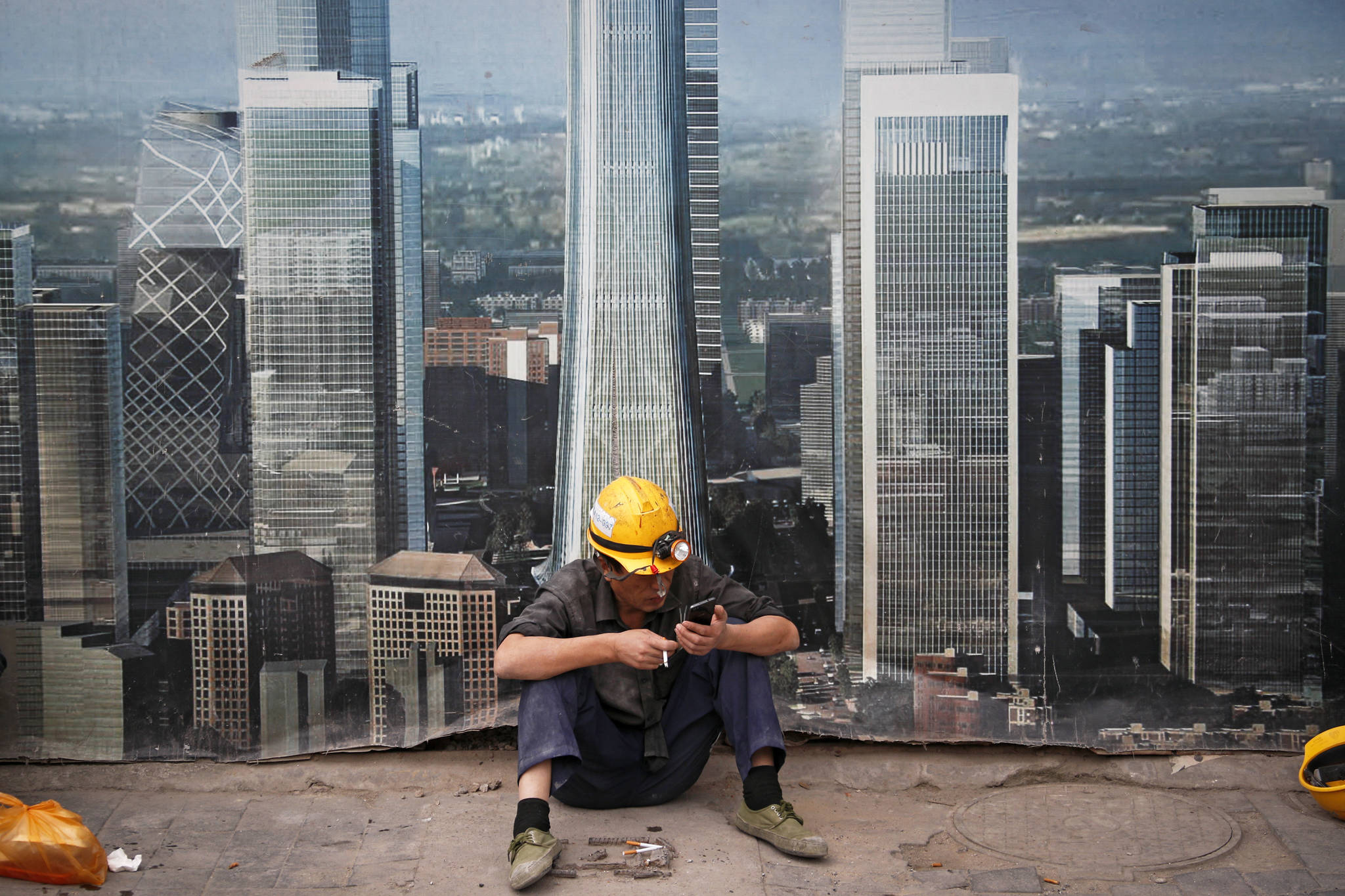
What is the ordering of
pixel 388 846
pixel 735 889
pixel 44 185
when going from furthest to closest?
pixel 44 185, pixel 388 846, pixel 735 889

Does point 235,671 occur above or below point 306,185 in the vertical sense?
below

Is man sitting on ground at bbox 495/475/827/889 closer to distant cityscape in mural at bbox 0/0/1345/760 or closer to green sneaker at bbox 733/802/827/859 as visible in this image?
green sneaker at bbox 733/802/827/859

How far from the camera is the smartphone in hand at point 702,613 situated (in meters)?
2.96

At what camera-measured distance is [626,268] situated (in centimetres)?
376

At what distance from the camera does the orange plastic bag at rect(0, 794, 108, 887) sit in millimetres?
2850

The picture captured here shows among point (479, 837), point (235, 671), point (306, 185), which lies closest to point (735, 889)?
point (479, 837)

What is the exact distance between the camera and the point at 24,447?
3742mm

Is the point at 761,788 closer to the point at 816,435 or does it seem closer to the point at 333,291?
the point at 816,435

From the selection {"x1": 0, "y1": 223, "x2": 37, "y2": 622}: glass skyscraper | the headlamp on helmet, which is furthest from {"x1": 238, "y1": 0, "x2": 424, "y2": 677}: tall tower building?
the headlamp on helmet

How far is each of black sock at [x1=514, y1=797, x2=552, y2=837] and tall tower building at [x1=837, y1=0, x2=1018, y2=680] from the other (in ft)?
4.27

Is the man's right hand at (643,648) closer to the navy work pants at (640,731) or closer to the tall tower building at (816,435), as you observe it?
the navy work pants at (640,731)

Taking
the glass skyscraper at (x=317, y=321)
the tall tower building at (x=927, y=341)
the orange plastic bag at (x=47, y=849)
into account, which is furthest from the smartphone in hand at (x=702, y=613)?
the orange plastic bag at (x=47, y=849)

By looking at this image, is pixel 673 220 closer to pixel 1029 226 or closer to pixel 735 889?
pixel 1029 226

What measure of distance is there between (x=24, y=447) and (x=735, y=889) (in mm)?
2571
